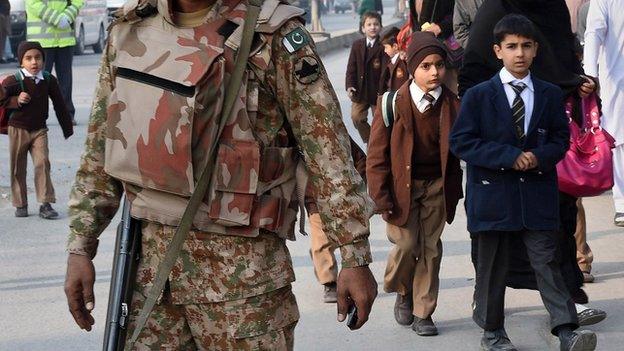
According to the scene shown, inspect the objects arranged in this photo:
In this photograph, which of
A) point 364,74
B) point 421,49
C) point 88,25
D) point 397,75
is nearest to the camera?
point 421,49

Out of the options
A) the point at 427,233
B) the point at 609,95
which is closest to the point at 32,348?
the point at 427,233

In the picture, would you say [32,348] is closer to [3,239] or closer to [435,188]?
[435,188]

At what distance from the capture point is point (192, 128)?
3.60m

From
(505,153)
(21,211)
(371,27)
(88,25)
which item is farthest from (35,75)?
(88,25)

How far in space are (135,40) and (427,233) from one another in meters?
3.25

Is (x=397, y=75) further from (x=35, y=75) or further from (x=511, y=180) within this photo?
(x=511, y=180)

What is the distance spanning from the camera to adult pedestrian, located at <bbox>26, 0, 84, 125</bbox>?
16.5m

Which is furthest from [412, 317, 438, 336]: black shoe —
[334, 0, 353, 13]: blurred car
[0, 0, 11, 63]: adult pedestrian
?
[334, 0, 353, 13]: blurred car

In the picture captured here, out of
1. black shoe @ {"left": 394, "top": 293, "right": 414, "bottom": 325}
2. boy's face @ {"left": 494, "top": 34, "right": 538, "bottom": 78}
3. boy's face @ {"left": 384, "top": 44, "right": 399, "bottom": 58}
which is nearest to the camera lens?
boy's face @ {"left": 494, "top": 34, "right": 538, "bottom": 78}

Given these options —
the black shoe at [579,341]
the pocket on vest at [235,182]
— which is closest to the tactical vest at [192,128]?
the pocket on vest at [235,182]

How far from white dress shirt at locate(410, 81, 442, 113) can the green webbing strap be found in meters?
3.10

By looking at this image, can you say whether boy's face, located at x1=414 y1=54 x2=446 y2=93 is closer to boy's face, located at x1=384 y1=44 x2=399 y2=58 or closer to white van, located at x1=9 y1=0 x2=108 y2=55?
boy's face, located at x1=384 y1=44 x2=399 y2=58

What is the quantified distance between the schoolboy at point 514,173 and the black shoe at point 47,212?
4699mm

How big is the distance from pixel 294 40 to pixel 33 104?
6.81m
